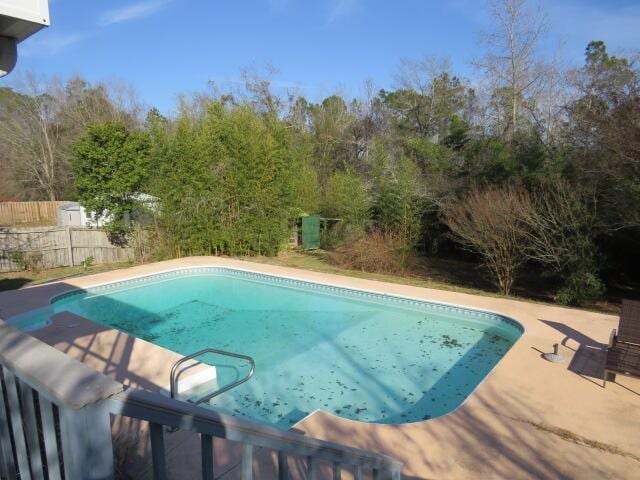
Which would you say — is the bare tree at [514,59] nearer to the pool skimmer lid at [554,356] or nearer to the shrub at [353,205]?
the shrub at [353,205]

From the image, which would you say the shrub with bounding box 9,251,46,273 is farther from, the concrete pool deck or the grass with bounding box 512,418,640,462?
the grass with bounding box 512,418,640,462

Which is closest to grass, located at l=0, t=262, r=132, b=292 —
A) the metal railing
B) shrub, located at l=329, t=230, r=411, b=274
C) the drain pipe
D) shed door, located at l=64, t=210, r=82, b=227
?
shrub, located at l=329, t=230, r=411, b=274

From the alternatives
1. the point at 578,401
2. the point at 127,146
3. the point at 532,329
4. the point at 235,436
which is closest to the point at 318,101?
the point at 127,146

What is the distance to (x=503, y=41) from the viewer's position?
696 inches

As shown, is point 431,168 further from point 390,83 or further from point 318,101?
point 318,101

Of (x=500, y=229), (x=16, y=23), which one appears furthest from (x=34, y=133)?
(x=16, y=23)

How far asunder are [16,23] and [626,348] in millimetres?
5567

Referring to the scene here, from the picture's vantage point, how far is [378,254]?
11.0 metres

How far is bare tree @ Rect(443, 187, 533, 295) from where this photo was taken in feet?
29.0

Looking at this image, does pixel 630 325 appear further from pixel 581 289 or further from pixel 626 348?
pixel 581 289

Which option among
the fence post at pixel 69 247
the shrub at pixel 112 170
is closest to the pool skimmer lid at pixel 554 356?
the shrub at pixel 112 170

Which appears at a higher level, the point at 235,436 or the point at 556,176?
the point at 556,176

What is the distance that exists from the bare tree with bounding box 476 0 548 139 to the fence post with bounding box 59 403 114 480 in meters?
18.3

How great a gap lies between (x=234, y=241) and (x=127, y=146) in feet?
13.8
